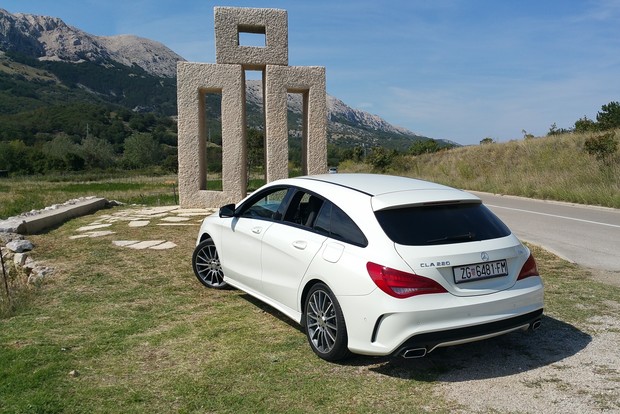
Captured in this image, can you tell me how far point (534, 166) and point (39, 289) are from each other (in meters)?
21.6

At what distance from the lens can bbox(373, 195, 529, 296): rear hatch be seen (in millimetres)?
3871

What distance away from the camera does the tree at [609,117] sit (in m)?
28.9

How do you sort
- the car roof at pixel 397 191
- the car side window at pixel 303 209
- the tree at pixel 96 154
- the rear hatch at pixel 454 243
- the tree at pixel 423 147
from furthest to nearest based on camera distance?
1. the tree at pixel 96 154
2. the tree at pixel 423 147
3. the car side window at pixel 303 209
4. the car roof at pixel 397 191
5. the rear hatch at pixel 454 243

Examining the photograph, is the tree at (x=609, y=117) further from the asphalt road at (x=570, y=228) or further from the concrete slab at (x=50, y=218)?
the concrete slab at (x=50, y=218)

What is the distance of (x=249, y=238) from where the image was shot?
5.46 meters

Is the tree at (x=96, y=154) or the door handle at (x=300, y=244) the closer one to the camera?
the door handle at (x=300, y=244)

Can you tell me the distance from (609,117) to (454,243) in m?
33.6

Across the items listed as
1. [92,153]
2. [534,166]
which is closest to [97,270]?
[534,166]

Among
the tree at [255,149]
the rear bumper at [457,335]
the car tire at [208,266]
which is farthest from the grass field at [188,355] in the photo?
the tree at [255,149]

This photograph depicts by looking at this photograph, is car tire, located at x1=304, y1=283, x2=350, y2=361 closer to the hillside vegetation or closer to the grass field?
the grass field

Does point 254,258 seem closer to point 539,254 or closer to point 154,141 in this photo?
point 539,254

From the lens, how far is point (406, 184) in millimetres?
4855

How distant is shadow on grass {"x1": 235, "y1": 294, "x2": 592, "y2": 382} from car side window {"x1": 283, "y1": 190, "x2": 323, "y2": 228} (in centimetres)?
128

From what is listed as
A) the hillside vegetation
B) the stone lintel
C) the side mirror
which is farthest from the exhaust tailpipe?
the hillside vegetation
